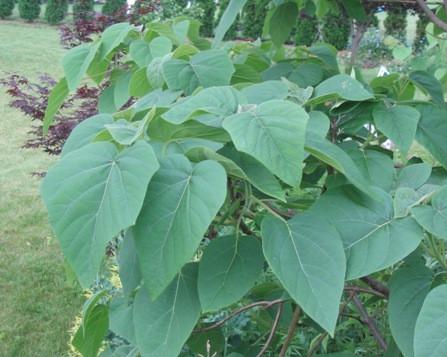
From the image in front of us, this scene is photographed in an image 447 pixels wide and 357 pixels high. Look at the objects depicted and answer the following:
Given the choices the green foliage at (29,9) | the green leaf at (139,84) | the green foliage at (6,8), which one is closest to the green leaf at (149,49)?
the green leaf at (139,84)

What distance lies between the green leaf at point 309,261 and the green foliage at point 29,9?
22.0 m

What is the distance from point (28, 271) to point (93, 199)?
453cm

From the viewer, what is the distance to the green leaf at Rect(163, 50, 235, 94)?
50.6 inches

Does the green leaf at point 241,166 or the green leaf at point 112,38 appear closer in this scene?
the green leaf at point 241,166

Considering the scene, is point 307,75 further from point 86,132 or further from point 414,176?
point 86,132

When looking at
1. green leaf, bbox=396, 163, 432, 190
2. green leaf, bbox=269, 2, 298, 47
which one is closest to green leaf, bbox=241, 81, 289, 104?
green leaf, bbox=396, 163, 432, 190

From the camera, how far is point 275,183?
938mm

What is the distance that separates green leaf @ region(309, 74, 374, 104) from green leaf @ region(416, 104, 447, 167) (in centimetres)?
18

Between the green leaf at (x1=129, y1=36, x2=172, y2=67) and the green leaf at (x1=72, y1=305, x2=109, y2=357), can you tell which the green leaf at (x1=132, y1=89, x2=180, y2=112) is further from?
the green leaf at (x1=72, y1=305, x2=109, y2=357)

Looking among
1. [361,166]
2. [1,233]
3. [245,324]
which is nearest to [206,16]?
[1,233]

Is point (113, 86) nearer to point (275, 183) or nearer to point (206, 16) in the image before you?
point (275, 183)

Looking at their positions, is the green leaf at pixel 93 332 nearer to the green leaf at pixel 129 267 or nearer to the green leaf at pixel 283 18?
the green leaf at pixel 129 267

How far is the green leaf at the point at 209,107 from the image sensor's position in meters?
0.95

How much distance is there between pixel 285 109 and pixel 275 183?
0.10m
